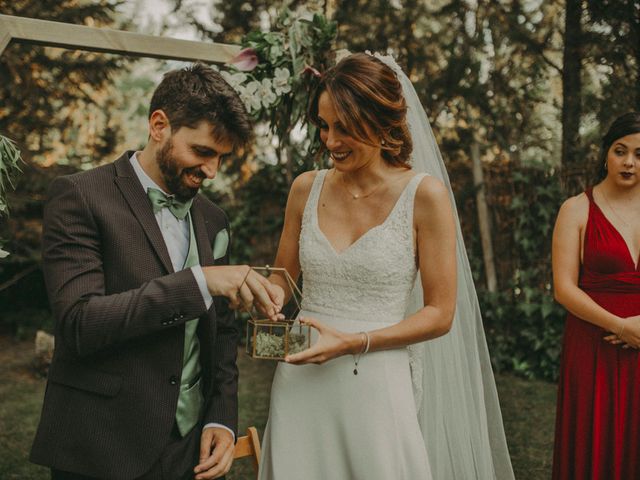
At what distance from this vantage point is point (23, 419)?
5680 millimetres

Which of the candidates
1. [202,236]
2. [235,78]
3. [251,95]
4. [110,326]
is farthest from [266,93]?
[110,326]

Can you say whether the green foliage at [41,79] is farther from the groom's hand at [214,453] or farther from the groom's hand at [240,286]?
the groom's hand at [240,286]

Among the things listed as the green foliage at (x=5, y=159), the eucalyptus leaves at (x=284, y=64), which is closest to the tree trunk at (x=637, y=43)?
the eucalyptus leaves at (x=284, y=64)

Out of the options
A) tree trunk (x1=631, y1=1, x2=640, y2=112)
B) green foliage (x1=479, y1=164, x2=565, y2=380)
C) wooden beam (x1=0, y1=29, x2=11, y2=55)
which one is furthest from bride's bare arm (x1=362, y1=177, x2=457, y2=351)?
tree trunk (x1=631, y1=1, x2=640, y2=112)

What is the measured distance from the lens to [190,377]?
1989mm

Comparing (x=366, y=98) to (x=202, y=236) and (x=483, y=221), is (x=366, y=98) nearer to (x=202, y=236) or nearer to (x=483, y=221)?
(x=202, y=236)

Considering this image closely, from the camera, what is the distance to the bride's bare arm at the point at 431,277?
2.20m

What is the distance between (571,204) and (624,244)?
33cm

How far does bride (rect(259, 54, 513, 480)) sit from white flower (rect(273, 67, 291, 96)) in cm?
111

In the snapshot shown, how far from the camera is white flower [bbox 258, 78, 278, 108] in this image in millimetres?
3604

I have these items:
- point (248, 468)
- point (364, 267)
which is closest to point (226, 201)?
point (248, 468)

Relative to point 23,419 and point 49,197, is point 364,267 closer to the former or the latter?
→ point 49,197

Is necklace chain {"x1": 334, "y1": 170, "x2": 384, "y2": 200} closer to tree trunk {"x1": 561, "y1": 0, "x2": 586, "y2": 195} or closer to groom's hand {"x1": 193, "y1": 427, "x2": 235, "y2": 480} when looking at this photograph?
groom's hand {"x1": 193, "y1": 427, "x2": 235, "y2": 480}

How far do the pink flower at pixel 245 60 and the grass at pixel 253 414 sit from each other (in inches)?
109
